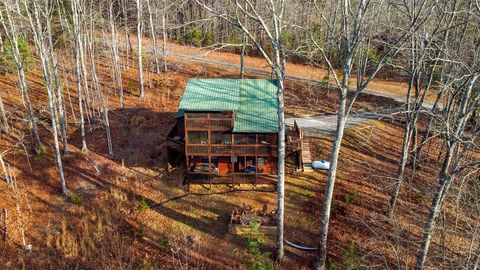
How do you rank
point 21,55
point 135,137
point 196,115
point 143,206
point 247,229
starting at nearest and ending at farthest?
point 247,229, point 143,206, point 196,115, point 135,137, point 21,55

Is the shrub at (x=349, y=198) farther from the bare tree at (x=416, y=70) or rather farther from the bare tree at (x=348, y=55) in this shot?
the bare tree at (x=348, y=55)

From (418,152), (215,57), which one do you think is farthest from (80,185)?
(215,57)

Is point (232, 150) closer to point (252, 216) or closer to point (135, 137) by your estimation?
point (252, 216)

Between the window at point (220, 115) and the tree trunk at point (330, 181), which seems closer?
the tree trunk at point (330, 181)

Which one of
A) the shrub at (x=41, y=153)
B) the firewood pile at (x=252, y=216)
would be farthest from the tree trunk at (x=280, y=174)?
the shrub at (x=41, y=153)

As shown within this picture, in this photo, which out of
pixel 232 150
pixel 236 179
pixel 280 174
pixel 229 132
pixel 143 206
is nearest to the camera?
pixel 280 174

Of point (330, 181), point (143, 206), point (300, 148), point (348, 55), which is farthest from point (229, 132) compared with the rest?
point (348, 55)

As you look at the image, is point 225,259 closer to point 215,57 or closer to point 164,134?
point 164,134
